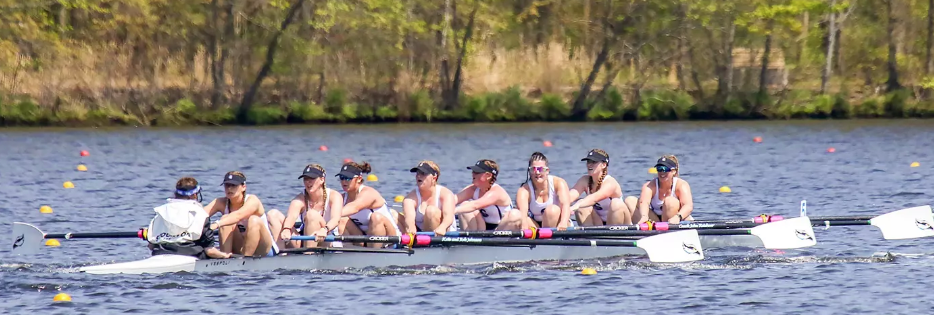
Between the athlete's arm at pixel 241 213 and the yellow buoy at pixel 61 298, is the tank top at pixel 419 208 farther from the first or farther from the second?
the yellow buoy at pixel 61 298

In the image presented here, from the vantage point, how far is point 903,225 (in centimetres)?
1642

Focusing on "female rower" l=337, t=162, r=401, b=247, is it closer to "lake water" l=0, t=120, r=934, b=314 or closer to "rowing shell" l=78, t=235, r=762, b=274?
"rowing shell" l=78, t=235, r=762, b=274

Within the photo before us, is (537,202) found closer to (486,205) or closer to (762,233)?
(486,205)

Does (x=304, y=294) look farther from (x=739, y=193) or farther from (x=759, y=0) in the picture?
(x=759, y=0)

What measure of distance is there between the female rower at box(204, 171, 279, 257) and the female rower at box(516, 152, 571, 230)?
114 inches

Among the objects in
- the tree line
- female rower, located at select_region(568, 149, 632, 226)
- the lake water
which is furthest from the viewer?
the tree line

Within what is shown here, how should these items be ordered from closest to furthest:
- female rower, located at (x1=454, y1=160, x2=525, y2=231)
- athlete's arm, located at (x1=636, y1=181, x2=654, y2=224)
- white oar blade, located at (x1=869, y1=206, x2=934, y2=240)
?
female rower, located at (x1=454, y1=160, x2=525, y2=231) < athlete's arm, located at (x1=636, y1=181, x2=654, y2=224) < white oar blade, located at (x1=869, y1=206, x2=934, y2=240)

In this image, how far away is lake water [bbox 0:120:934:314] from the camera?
1300cm

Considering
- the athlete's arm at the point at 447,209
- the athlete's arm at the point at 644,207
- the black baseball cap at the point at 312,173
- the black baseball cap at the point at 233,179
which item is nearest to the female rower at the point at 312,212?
the black baseball cap at the point at 312,173

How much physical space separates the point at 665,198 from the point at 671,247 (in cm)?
189

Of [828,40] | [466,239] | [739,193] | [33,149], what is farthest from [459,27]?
[466,239]

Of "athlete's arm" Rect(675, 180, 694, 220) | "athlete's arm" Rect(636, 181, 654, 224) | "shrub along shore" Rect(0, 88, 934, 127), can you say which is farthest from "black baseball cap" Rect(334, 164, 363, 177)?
"shrub along shore" Rect(0, 88, 934, 127)

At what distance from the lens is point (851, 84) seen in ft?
143

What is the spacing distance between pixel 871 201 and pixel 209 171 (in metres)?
13.5
